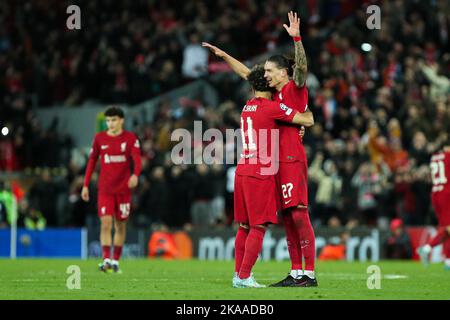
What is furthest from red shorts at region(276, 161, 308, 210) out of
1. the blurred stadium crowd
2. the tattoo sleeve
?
the blurred stadium crowd

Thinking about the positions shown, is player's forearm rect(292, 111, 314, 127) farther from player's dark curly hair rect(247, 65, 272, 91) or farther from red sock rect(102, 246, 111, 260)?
red sock rect(102, 246, 111, 260)

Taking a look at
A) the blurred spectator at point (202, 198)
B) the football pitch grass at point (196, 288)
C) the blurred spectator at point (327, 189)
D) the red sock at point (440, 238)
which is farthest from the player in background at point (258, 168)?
the blurred spectator at point (202, 198)

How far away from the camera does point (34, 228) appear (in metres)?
25.6

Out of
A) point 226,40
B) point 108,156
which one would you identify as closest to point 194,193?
point 226,40

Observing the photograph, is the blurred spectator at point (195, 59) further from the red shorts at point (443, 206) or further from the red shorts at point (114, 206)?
the red shorts at point (114, 206)

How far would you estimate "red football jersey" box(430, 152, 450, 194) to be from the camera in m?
18.1

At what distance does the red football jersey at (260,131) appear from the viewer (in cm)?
1138

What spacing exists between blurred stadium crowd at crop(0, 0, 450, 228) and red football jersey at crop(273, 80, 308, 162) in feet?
38.3

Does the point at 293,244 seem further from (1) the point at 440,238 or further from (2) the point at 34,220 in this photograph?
(2) the point at 34,220

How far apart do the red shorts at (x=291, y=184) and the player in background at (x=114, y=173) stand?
4668mm

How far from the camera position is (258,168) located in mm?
11414

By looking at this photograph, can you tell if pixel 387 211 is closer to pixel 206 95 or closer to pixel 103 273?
pixel 206 95

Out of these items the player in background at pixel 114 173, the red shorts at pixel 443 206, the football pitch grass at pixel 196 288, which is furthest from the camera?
the red shorts at pixel 443 206

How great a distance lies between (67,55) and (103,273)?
1715 centimetres
